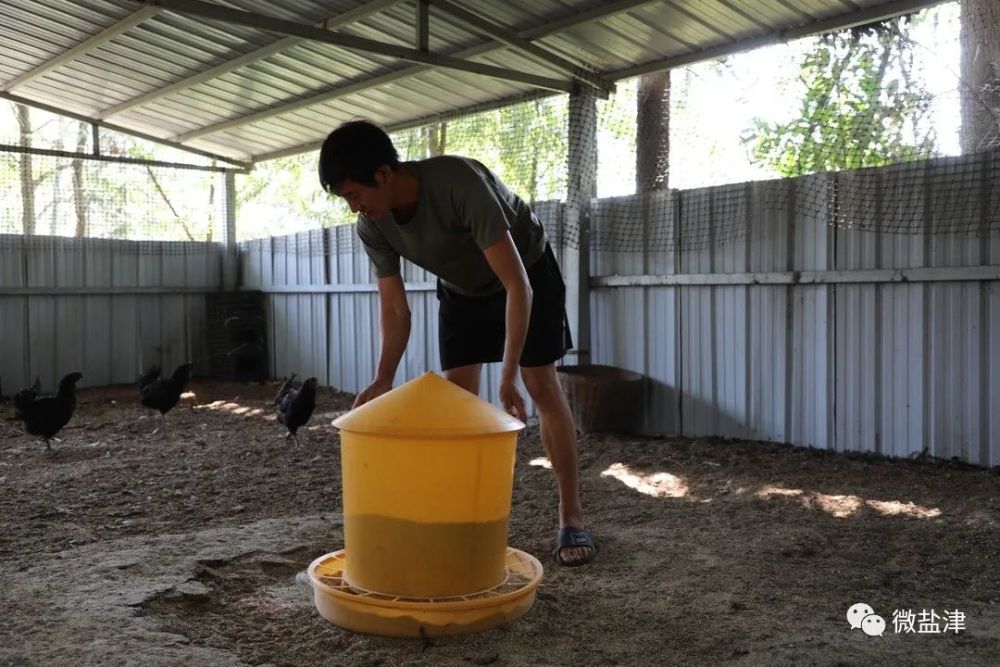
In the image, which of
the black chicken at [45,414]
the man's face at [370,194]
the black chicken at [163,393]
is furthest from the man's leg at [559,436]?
the black chicken at [163,393]

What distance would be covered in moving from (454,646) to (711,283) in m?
4.08

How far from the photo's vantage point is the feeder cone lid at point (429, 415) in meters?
2.20

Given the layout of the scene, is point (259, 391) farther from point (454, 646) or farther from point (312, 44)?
point (454, 646)

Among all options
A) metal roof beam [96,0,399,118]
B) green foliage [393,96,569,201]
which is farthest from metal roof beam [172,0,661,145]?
green foliage [393,96,569,201]

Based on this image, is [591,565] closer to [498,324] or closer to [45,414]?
[498,324]

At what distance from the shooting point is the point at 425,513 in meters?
2.24

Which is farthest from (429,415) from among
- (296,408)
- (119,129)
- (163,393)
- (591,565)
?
(119,129)

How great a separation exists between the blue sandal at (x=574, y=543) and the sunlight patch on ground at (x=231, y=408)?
5.16 meters

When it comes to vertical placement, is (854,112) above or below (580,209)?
above

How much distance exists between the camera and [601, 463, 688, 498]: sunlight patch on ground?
4387mm

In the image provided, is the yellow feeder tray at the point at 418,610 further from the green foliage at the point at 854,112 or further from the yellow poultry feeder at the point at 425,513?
the green foliage at the point at 854,112

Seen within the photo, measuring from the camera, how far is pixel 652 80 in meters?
7.46

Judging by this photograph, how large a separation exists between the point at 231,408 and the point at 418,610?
6.31 metres

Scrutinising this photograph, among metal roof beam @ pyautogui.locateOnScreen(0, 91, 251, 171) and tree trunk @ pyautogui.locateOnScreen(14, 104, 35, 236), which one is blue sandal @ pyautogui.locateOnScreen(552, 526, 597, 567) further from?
metal roof beam @ pyautogui.locateOnScreen(0, 91, 251, 171)
